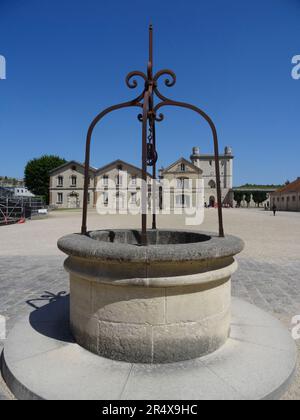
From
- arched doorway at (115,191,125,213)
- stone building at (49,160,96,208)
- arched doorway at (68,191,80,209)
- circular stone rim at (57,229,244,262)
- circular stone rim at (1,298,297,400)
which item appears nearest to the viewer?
circular stone rim at (1,298,297,400)

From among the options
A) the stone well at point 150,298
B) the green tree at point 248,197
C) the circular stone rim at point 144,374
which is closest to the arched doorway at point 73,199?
the green tree at point 248,197

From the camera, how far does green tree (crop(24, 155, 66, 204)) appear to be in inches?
2388

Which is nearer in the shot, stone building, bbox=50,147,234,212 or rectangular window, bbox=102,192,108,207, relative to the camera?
rectangular window, bbox=102,192,108,207

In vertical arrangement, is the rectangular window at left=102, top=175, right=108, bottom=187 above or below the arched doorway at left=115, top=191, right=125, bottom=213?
above

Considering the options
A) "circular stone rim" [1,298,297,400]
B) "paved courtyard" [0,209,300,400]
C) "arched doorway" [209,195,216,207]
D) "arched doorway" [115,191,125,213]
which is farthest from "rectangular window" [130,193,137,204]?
"circular stone rim" [1,298,297,400]

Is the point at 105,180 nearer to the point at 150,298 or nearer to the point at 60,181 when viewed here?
the point at 60,181

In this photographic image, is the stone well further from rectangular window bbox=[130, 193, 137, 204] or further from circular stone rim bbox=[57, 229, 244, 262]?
rectangular window bbox=[130, 193, 137, 204]

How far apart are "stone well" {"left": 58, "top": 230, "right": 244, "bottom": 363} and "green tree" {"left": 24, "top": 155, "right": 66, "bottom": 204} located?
2402 inches

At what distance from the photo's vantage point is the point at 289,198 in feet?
155

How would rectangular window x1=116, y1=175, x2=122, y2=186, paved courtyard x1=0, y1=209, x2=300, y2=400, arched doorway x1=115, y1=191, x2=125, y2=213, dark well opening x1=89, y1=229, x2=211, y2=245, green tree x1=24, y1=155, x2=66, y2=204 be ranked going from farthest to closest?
1. green tree x1=24, y1=155, x2=66, y2=204
2. rectangular window x1=116, y1=175, x2=122, y2=186
3. arched doorway x1=115, y1=191, x2=125, y2=213
4. paved courtyard x1=0, y1=209, x2=300, y2=400
5. dark well opening x1=89, y1=229, x2=211, y2=245

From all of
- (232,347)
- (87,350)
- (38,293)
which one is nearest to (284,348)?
(232,347)

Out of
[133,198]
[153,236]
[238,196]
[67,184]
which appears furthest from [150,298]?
[238,196]

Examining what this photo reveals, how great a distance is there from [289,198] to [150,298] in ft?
166

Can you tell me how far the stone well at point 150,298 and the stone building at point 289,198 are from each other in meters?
47.1
